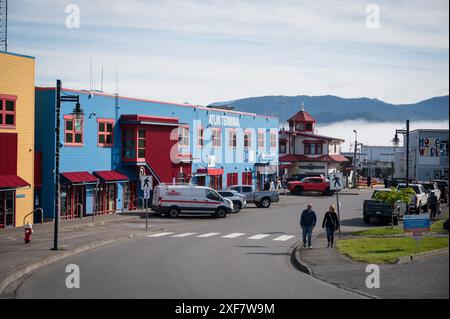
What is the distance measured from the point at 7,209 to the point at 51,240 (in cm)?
644

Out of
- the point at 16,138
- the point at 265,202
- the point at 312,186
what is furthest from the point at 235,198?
the point at 312,186

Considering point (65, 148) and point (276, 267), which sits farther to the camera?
point (65, 148)

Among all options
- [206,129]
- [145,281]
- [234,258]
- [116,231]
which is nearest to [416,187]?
[206,129]

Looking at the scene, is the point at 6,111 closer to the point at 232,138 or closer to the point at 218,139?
the point at 218,139

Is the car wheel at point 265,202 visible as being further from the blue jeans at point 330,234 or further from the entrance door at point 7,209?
the blue jeans at point 330,234

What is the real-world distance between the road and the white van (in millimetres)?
6684

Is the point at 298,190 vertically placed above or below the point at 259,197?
below

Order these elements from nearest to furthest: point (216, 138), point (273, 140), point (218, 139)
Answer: point (216, 138)
point (218, 139)
point (273, 140)

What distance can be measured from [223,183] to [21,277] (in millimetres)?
42260

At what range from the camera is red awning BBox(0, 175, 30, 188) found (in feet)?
111

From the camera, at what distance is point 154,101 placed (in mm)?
49625

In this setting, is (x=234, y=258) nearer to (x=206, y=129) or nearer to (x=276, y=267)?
(x=276, y=267)

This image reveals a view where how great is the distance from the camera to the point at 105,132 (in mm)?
44406

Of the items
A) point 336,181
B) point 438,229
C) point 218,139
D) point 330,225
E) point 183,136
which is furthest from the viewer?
point 218,139
